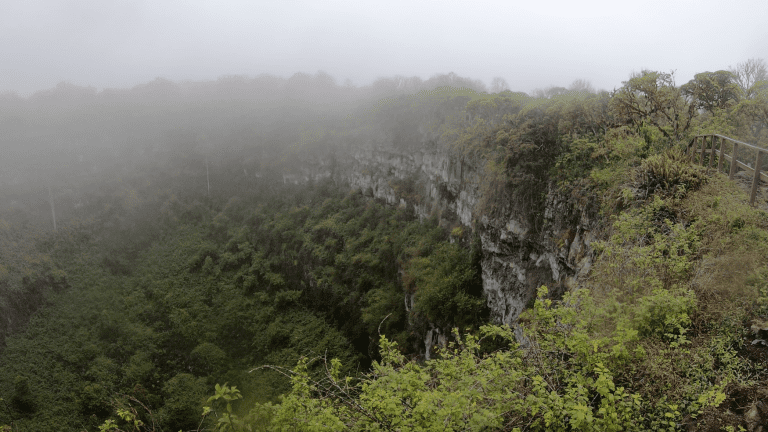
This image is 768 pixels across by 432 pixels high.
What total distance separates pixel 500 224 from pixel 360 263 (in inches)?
460

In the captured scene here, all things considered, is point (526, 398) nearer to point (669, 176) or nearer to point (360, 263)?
point (669, 176)

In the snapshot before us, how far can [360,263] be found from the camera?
24.0 meters

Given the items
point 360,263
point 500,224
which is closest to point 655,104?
point 500,224

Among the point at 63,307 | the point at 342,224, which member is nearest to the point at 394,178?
the point at 342,224

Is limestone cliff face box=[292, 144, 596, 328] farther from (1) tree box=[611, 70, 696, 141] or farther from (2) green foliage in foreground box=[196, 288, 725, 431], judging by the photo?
(2) green foliage in foreground box=[196, 288, 725, 431]

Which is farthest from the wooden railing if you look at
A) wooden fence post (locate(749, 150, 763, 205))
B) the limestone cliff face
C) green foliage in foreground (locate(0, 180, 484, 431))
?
green foliage in foreground (locate(0, 180, 484, 431))

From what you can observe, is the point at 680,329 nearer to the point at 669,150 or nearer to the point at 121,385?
the point at 669,150

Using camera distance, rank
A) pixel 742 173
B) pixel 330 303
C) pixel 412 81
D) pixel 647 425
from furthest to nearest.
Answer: pixel 412 81, pixel 330 303, pixel 742 173, pixel 647 425

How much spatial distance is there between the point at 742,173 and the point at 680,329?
659 centimetres

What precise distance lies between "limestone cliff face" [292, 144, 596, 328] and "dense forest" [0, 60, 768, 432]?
36 centimetres

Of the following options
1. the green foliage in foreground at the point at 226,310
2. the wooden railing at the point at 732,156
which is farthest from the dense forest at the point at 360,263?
the wooden railing at the point at 732,156

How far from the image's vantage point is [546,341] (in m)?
5.01

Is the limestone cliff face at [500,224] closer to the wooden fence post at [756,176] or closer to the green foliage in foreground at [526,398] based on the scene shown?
the wooden fence post at [756,176]

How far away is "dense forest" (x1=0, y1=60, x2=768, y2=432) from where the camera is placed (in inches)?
172
